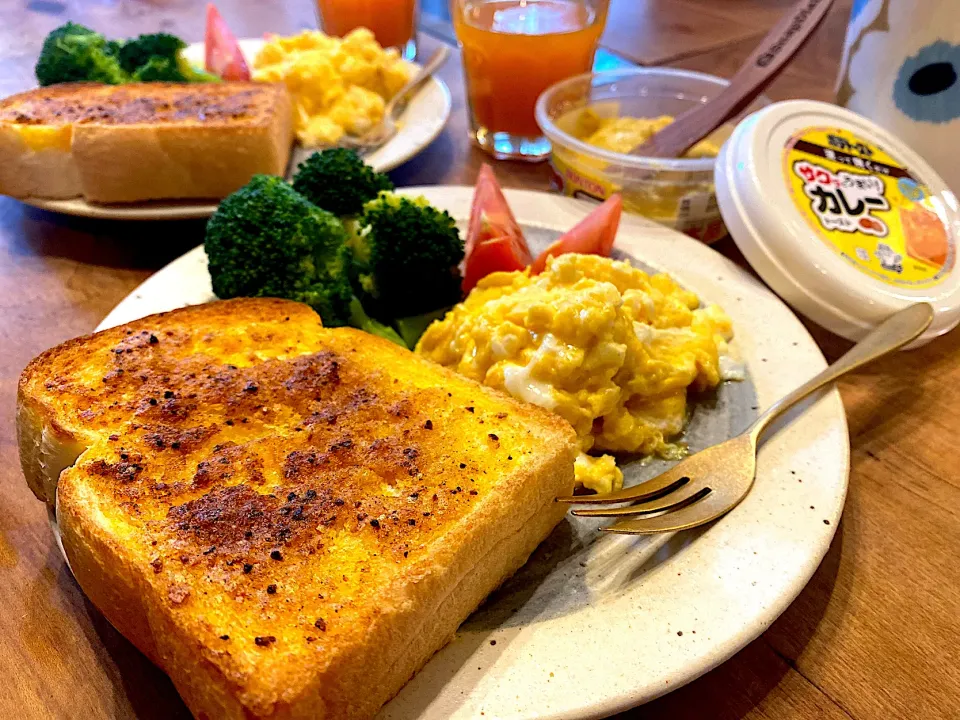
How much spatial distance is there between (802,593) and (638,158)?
1488mm

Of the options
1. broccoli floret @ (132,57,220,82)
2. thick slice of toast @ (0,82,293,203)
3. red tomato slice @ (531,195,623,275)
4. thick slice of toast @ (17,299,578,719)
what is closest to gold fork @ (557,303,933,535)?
thick slice of toast @ (17,299,578,719)

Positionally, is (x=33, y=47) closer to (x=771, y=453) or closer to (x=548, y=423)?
(x=548, y=423)

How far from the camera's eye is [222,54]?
10.9 feet

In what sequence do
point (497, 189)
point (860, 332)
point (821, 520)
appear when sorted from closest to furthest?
point (821, 520), point (860, 332), point (497, 189)

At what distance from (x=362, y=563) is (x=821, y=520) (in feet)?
2.88

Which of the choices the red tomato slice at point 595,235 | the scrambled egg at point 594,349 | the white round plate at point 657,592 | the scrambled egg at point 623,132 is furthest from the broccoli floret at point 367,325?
the scrambled egg at point 623,132

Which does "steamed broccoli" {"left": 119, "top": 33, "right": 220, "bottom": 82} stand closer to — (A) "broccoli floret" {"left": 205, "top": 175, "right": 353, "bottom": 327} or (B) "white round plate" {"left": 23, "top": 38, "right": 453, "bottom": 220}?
(B) "white round plate" {"left": 23, "top": 38, "right": 453, "bottom": 220}

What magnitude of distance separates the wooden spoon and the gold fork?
1139 mm

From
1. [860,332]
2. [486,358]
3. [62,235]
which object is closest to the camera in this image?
[486,358]

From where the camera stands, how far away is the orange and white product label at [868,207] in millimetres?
2070

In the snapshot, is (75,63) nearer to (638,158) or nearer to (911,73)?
(638,158)

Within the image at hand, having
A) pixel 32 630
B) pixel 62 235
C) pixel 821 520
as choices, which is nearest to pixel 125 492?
pixel 32 630

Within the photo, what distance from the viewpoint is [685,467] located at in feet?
4.98

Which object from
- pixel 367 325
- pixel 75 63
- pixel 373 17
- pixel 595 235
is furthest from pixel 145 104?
pixel 595 235
